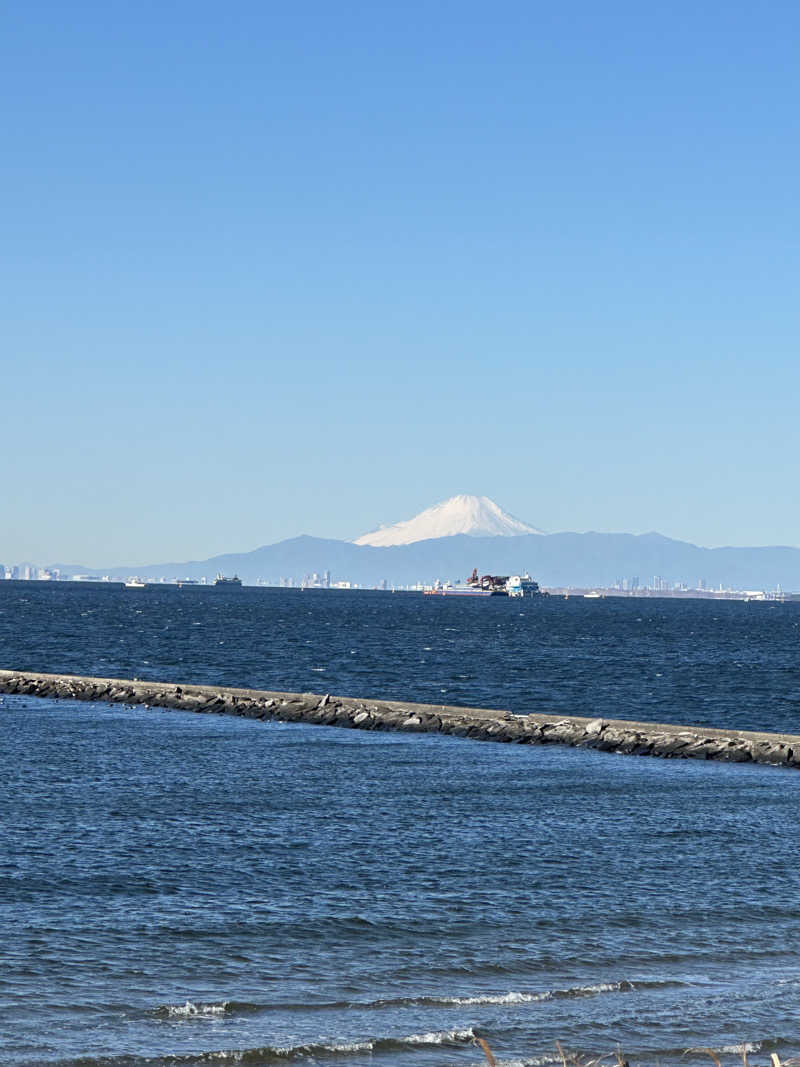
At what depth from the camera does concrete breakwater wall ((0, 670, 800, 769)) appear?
47.8 metres

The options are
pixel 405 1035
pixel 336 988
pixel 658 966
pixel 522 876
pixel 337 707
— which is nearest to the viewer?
pixel 405 1035

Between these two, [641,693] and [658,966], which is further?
[641,693]

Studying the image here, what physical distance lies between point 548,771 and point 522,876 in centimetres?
1772

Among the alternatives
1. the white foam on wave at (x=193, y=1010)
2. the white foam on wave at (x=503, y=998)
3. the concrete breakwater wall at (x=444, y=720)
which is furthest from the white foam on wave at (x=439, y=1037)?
the concrete breakwater wall at (x=444, y=720)

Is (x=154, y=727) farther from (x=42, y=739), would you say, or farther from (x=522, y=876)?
(x=522, y=876)

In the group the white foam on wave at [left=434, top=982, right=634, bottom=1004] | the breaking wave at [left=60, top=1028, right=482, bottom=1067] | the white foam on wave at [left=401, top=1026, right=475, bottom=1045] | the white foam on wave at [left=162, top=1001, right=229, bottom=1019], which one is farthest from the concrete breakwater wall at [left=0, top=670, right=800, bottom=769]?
the white foam on wave at [left=162, top=1001, right=229, bottom=1019]

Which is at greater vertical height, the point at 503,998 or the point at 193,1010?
the point at 503,998

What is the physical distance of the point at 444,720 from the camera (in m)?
56.0

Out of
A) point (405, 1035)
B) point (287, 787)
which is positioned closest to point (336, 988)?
point (405, 1035)

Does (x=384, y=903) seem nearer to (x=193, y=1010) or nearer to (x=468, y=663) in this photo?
(x=193, y=1010)

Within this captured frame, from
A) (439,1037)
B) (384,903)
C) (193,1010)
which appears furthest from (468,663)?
(439,1037)

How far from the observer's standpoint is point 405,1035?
1659cm

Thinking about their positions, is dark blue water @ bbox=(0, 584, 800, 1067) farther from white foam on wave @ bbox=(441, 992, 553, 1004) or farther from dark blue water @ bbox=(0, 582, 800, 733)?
dark blue water @ bbox=(0, 582, 800, 733)

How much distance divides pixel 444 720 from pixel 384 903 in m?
33.2
